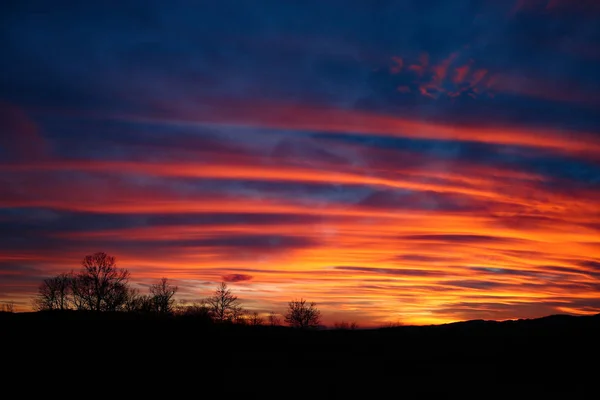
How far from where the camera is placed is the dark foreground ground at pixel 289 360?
12.4 metres

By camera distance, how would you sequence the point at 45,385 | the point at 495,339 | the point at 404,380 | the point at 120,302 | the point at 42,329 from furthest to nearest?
the point at 120,302
the point at 495,339
the point at 42,329
the point at 404,380
the point at 45,385

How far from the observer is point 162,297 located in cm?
5625

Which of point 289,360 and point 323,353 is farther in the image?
point 323,353

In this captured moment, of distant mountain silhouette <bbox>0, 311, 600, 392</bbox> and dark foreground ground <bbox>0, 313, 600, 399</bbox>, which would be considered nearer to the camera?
dark foreground ground <bbox>0, 313, 600, 399</bbox>

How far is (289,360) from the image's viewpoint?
49.0ft

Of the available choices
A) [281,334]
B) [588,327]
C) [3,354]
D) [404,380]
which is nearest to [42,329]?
[3,354]

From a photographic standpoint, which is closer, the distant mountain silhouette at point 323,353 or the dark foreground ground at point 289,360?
the dark foreground ground at point 289,360

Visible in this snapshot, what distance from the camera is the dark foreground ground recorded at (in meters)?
12.4

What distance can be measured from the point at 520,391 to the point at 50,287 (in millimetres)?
62985

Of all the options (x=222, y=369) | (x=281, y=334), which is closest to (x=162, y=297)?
(x=281, y=334)

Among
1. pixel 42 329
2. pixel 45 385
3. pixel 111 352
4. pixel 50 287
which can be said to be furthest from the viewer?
pixel 50 287

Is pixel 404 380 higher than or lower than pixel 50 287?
lower

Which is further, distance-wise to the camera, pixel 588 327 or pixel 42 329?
pixel 588 327

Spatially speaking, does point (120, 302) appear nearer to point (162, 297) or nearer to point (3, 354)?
point (162, 297)
